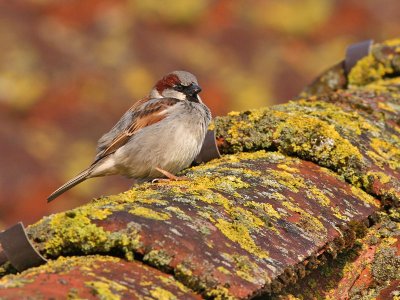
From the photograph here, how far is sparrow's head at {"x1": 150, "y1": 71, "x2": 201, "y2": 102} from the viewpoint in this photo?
653 centimetres

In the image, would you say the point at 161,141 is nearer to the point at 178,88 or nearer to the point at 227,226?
the point at 178,88

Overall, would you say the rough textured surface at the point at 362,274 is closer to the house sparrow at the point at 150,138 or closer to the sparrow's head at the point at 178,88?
the house sparrow at the point at 150,138

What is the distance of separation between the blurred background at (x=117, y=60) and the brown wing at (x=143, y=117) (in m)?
3.63

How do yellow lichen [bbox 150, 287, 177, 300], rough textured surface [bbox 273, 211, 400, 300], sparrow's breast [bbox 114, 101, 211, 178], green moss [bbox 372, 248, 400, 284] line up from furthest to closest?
1. sparrow's breast [bbox 114, 101, 211, 178]
2. green moss [bbox 372, 248, 400, 284]
3. rough textured surface [bbox 273, 211, 400, 300]
4. yellow lichen [bbox 150, 287, 177, 300]

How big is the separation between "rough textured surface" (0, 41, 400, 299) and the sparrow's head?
3.75 feet

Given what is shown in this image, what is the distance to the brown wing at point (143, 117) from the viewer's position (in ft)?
20.0

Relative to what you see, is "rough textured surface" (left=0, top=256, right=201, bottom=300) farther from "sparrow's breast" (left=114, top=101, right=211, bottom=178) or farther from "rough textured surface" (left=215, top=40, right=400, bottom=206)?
"sparrow's breast" (left=114, top=101, right=211, bottom=178)

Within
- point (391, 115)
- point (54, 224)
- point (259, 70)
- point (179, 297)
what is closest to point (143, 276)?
point (179, 297)

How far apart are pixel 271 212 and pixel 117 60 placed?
8.70 metres

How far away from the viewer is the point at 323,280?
12.4 feet

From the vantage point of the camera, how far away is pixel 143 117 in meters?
6.12

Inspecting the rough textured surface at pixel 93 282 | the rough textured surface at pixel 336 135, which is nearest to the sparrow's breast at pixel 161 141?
the rough textured surface at pixel 336 135

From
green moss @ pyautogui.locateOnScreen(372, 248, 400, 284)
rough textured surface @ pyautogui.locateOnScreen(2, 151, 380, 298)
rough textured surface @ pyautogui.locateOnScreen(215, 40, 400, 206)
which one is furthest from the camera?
rough textured surface @ pyautogui.locateOnScreen(215, 40, 400, 206)

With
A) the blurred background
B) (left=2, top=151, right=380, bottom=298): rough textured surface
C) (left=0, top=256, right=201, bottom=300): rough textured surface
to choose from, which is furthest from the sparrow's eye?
(left=0, top=256, right=201, bottom=300): rough textured surface
